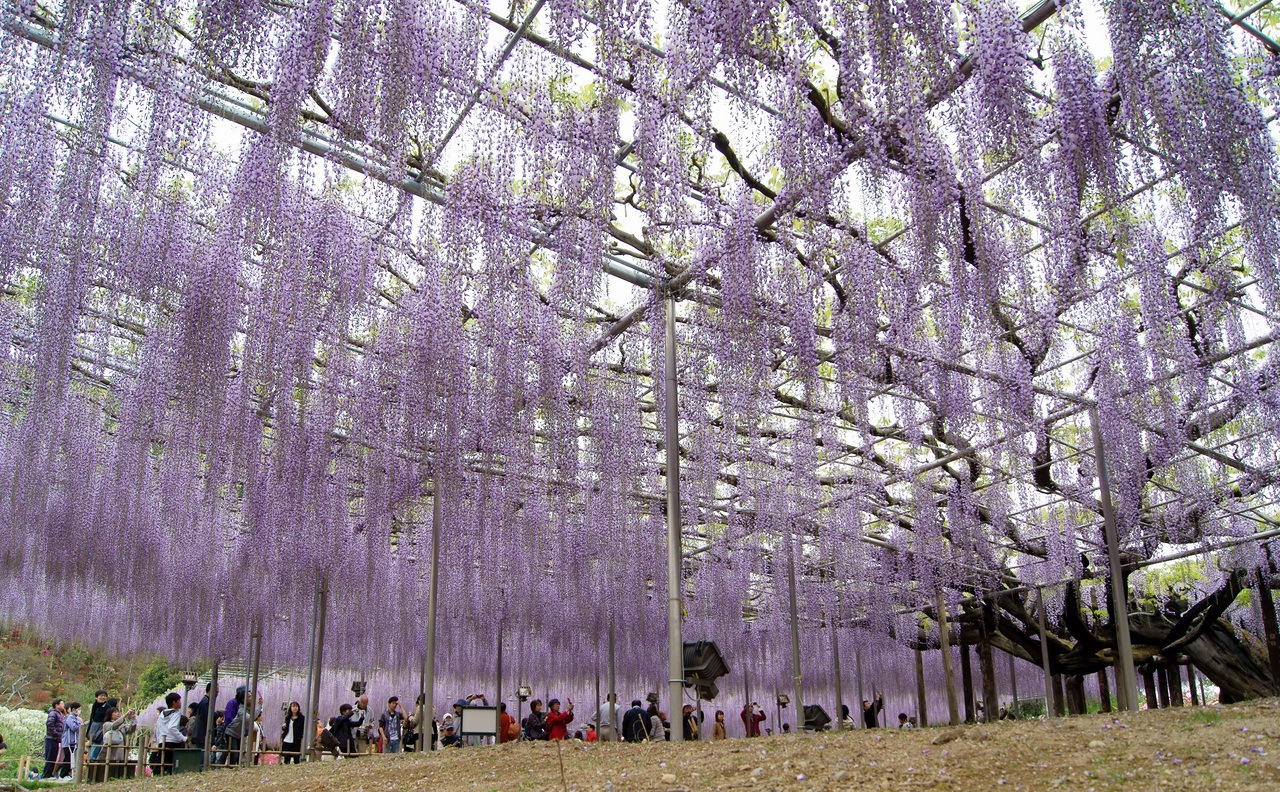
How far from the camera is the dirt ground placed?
3.80 metres

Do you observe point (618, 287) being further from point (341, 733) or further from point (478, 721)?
point (341, 733)

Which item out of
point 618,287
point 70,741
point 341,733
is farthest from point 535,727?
point 618,287

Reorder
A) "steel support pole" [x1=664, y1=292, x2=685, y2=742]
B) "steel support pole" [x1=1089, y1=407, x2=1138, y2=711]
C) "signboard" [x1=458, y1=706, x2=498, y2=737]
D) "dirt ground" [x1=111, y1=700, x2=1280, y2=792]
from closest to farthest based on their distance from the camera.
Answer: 1. "dirt ground" [x1=111, y1=700, x2=1280, y2=792]
2. "steel support pole" [x1=664, y1=292, x2=685, y2=742]
3. "steel support pole" [x1=1089, y1=407, x2=1138, y2=711]
4. "signboard" [x1=458, y1=706, x2=498, y2=737]

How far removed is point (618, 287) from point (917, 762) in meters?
6.53

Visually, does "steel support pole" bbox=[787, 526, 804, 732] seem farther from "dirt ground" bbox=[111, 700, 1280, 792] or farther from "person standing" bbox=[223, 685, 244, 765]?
"person standing" bbox=[223, 685, 244, 765]

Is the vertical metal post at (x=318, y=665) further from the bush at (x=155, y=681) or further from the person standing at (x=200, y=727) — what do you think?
the bush at (x=155, y=681)

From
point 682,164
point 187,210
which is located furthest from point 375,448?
point 682,164

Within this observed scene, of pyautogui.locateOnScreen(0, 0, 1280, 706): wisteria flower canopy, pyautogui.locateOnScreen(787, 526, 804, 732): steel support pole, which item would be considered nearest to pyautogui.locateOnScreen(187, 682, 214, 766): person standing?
pyautogui.locateOnScreen(0, 0, 1280, 706): wisteria flower canopy

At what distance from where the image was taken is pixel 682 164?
24.1 ft

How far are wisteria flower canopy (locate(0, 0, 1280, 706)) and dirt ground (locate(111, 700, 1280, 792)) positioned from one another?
9.61 ft

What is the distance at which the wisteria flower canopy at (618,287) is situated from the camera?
530 cm

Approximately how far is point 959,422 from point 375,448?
6.97 m

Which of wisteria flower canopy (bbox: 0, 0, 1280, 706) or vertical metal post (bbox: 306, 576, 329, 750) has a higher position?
wisteria flower canopy (bbox: 0, 0, 1280, 706)

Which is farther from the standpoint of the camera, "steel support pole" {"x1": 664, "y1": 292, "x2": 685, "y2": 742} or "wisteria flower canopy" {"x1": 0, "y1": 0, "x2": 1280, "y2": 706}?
"steel support pole" {"x1": 664, "y1": 292, "x2": 685, "y2": 742}
